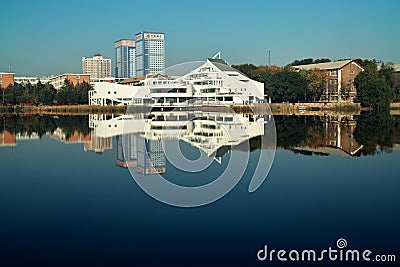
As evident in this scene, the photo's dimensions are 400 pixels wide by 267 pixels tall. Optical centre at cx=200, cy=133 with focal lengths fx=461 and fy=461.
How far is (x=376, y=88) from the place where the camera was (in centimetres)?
2178

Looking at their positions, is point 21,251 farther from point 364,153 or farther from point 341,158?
point 364,153

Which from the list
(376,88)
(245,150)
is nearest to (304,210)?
(245,150)

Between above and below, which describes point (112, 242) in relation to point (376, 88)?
below

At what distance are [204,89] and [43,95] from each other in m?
11.4

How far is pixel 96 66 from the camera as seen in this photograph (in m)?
64.4

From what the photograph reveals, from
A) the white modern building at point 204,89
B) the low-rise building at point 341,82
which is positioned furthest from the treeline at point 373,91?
the white modern building at point 204,89

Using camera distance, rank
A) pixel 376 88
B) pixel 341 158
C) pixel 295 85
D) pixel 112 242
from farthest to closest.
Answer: pixel 295 85 → pixel 376 88 → pixel 341 158 → pixel 112 242

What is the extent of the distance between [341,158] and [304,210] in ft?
11.2

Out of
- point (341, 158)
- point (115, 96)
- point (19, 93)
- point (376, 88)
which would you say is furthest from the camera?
point (19, 93)

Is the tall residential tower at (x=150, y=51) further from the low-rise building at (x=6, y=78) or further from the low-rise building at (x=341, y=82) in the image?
the low-rise building at (x=341, y=82)

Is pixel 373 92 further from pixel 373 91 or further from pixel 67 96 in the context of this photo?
pixel 67 96

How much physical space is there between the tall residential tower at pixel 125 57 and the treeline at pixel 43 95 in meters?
24.2

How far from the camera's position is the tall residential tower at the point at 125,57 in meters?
56.6

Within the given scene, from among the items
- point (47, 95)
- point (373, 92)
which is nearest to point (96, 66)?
point (47, 95)
